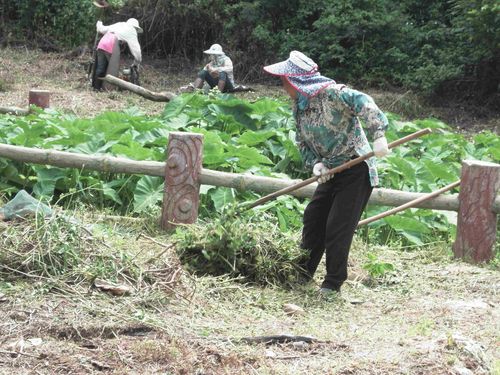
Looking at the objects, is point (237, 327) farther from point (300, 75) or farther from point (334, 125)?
point (300, 75)

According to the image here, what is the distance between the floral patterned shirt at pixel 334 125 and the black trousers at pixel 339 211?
87 millimetres

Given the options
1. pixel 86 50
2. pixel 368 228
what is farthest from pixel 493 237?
pixel 86 50

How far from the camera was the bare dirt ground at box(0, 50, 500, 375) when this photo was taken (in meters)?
4.24

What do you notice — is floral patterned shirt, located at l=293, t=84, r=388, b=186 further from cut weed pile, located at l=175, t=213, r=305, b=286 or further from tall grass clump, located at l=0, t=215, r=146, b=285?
tall grass clump, located at l=0, t=215, r=146, b=285

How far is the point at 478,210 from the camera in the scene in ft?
22.2

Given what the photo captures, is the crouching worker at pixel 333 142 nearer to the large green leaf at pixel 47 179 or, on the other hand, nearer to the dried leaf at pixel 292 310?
the dried leaf at pixel 292 310

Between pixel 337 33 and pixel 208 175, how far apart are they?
39.9 ft

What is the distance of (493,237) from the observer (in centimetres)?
680

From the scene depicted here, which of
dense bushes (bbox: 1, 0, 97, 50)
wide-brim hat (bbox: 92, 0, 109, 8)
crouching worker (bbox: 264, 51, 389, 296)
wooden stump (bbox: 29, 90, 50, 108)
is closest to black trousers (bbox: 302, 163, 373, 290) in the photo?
crouching worker (bbox: 264, 51, 389, 296)

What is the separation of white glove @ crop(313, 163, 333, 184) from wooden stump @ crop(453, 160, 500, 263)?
1.56 m

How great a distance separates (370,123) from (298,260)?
1.08 meters

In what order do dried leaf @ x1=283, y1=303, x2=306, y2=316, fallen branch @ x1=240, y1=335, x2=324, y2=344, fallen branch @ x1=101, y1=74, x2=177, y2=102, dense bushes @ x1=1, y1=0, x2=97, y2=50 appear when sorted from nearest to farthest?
fallen branch @ x1=240, y1=335, x2=324, y2=344
dried leaf @ x1=283, y1=303, x2=306, y2=316
fallen branch @ x1=101, y1=74, x2=177, y2=102
dense bushes @ x1=1, y1=0, x2=97, y2=50

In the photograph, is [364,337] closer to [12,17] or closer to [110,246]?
[110,246]

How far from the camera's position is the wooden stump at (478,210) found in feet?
22.1
